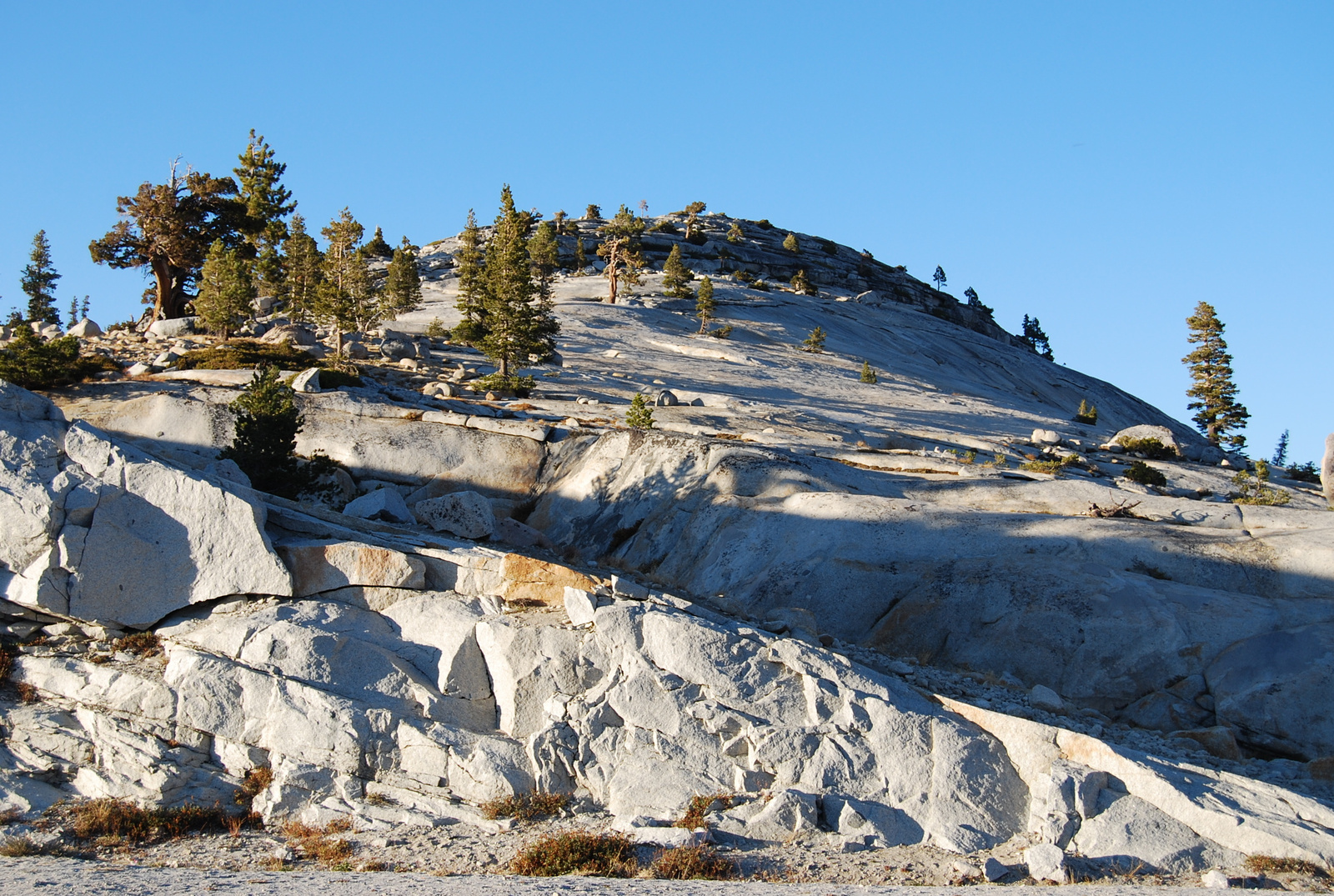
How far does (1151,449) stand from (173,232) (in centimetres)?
6418

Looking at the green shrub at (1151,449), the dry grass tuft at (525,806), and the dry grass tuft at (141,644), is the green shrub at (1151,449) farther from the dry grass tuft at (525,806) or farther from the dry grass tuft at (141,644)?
the dry grass tuft at (141,644)

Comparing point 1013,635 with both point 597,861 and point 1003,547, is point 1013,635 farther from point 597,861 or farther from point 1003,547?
point 597,861

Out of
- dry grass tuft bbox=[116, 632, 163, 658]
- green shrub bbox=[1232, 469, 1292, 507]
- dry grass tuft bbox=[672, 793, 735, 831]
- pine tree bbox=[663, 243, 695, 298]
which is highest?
pine tree bbox=[663, 243, 695, 298]

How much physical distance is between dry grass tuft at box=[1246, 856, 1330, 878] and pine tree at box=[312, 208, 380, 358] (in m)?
48.8

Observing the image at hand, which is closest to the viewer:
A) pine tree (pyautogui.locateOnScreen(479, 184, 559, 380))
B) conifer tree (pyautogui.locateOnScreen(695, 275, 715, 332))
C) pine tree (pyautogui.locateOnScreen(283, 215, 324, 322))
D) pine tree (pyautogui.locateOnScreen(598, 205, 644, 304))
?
pine tree (pyautogui.locateOnScreen(479, 184, 559, 380))

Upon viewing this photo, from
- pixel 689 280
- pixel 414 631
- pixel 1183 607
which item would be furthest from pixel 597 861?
pixel 689 280

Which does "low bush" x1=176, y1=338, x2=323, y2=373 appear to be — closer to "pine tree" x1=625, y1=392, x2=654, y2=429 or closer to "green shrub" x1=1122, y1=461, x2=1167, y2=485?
"pine tree" x1=625, y1=392, x2=654, y2=429

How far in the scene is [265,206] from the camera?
73812 mm

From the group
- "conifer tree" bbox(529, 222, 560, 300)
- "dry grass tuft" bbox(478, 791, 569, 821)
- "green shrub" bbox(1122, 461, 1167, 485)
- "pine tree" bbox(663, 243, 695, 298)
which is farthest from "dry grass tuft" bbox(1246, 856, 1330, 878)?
"conifer tree" bbox(529, 222, 560, 300)

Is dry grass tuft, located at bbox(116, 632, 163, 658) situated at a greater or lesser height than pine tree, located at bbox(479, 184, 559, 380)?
lesser

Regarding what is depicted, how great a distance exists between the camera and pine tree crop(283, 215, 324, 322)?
224ft

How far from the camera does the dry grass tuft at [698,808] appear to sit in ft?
47.4

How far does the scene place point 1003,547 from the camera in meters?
25.9

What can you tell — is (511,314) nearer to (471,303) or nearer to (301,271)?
(471,303)
